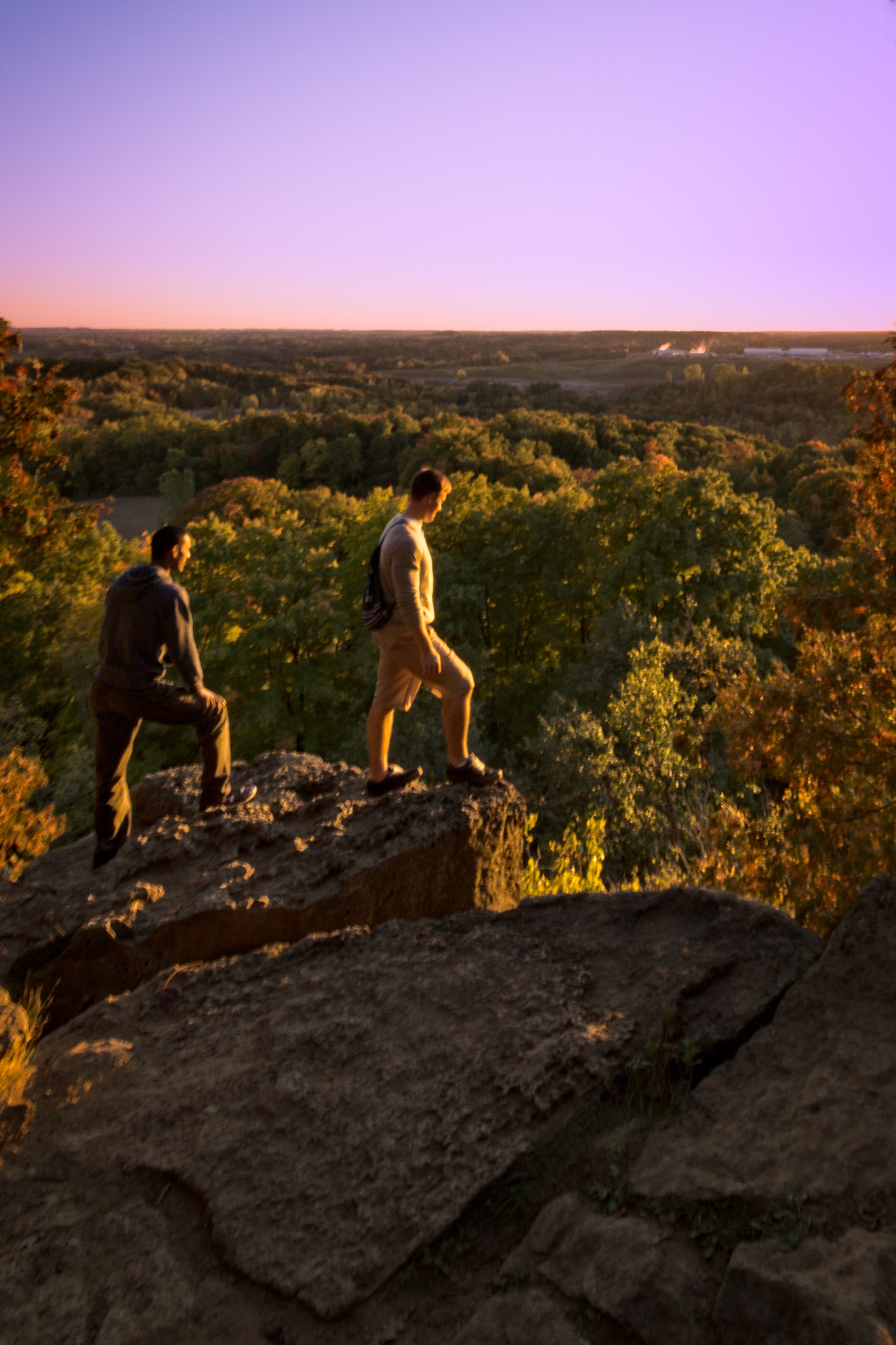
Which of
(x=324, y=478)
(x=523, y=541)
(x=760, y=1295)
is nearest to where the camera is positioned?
(x=760, y=1295)

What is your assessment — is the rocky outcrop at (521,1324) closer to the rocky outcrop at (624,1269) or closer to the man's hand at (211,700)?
the rocky outcrop at (624,1269)

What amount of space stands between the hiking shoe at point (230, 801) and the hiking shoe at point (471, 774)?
1.91 m

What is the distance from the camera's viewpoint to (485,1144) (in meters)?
3.36

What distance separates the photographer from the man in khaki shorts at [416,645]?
549 cm

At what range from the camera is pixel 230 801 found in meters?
6.77

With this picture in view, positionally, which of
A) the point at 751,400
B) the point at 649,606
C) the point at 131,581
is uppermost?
the point at 751,400

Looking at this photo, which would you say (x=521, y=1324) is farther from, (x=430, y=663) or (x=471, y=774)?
(x=430, y=663)

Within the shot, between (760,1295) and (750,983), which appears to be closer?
(760,1295)

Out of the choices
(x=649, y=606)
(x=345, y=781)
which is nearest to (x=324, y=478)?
(x=649, y=606)

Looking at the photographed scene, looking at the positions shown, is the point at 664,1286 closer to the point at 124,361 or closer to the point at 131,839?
the point at 131,839

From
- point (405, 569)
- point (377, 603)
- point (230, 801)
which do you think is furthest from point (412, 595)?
point (230, 801)

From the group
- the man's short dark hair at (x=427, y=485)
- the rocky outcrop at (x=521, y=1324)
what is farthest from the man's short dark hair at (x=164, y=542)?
the rocky outcrop at (x=521, y=1324)

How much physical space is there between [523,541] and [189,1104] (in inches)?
1097

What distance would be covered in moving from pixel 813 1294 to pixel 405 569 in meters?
4.17
